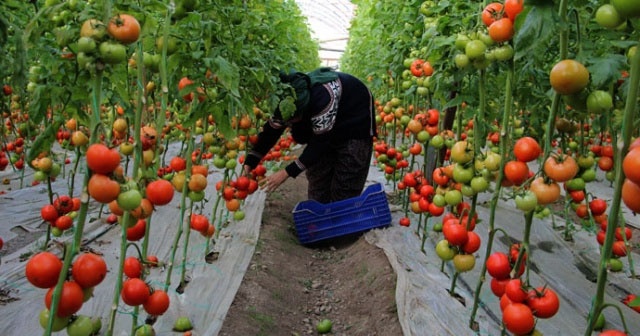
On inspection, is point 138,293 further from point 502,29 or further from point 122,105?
point 502,29

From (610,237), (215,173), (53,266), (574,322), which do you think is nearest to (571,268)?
(574,322)

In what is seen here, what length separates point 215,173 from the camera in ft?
21.2

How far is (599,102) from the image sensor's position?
1142 millimetres

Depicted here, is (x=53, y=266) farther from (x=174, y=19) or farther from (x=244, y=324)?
(x=244, y=324)

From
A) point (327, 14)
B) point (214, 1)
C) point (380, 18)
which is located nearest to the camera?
point (214, 1)

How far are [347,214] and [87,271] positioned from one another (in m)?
3.07

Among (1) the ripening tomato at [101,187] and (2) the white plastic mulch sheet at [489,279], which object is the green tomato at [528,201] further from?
(1) the ripening tomato at [101,187]

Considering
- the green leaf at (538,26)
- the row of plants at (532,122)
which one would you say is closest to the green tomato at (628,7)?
the row of plants at (532,122)

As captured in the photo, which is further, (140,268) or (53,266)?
(140,268)

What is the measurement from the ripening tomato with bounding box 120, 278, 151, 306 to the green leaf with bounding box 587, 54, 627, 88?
62.3 inches

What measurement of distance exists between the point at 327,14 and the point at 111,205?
91.6 ft

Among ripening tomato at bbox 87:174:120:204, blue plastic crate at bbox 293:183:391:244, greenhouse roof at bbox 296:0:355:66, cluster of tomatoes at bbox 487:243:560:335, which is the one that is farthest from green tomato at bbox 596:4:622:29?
greenhouse roof at bbox 296:0:355:66

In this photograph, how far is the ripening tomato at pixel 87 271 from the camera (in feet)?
3.85

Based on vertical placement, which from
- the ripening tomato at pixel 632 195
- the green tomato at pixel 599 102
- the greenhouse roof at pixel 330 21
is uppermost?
the green tomato at pixel 599 102
